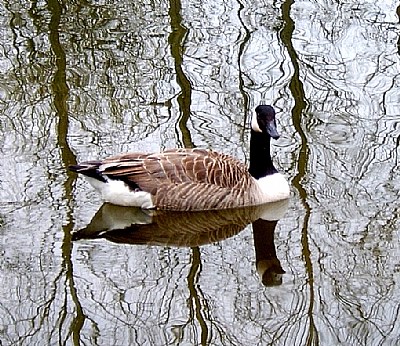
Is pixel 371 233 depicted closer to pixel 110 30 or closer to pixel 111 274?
pixel 111 274

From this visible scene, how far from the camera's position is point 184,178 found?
7.36 meters

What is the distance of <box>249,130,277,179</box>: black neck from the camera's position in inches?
295

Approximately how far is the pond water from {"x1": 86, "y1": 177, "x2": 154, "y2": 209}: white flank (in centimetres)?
11

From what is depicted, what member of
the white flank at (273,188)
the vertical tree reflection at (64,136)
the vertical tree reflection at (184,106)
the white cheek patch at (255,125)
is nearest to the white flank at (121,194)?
the vertical tree reflection at (64,136)

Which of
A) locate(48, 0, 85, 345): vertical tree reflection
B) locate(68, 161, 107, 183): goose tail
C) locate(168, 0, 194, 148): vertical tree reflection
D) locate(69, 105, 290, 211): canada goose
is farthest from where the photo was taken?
locate(168, 0, 194, 148): vertical tree reflection

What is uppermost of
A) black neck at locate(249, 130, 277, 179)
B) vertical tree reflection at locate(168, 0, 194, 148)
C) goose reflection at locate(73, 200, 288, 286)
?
vertical tree reflection at locate(168, 0, 194, 148)

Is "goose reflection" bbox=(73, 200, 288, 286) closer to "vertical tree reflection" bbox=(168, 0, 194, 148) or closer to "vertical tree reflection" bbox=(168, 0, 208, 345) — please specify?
"vertical tree reflection" bbox=(168, 0, 208, 345)

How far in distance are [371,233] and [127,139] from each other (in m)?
2.63

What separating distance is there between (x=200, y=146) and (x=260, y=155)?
0.97m

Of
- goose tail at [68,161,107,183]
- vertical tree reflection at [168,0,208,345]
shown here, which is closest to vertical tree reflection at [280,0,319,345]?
vertical tree reflection at [168,0,208,345]

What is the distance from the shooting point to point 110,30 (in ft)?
37.3

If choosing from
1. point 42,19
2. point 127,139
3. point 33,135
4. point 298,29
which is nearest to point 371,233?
→ point 127,139

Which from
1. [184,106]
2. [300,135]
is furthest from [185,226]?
[184,106]

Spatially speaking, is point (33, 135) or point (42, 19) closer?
point (33, 135)
